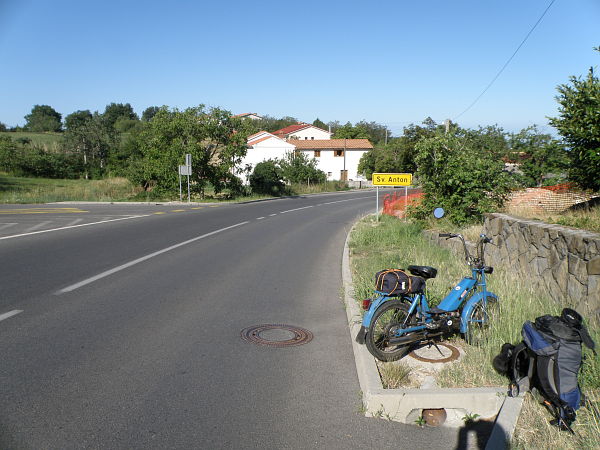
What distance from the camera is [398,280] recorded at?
5094 millimetres

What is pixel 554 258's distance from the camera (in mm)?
6844

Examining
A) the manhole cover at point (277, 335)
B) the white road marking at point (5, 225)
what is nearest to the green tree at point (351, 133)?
the white road marking at point (5, 225)

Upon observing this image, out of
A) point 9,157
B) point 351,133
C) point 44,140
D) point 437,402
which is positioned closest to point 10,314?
point 437,402

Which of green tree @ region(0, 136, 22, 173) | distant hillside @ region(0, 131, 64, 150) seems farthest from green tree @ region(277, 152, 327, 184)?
distant hillside @ region(0, 131, 64, 150)

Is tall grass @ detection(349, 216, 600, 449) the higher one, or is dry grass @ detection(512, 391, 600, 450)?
tall grass @ detection(349, 216, 600, 449)

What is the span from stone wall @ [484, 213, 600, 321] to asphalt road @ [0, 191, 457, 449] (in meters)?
2.76

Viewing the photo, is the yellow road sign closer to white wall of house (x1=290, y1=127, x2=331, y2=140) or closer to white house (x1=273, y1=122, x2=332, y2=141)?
white house (x1=273, y1=122, x2=332, y2=141)

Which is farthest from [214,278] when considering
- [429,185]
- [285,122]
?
[285,122]

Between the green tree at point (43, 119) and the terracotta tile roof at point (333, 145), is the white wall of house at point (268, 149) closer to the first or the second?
the terracotta tile roof at point (333, 145)

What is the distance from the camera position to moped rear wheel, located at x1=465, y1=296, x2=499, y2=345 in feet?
17.6

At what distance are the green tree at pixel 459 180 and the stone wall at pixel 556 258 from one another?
11.0 ft

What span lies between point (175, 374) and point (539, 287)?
506cm

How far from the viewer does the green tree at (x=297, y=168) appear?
171 ft

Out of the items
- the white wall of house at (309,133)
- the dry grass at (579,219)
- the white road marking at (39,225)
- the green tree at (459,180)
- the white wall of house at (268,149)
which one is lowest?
the white road marking at (39,225)
